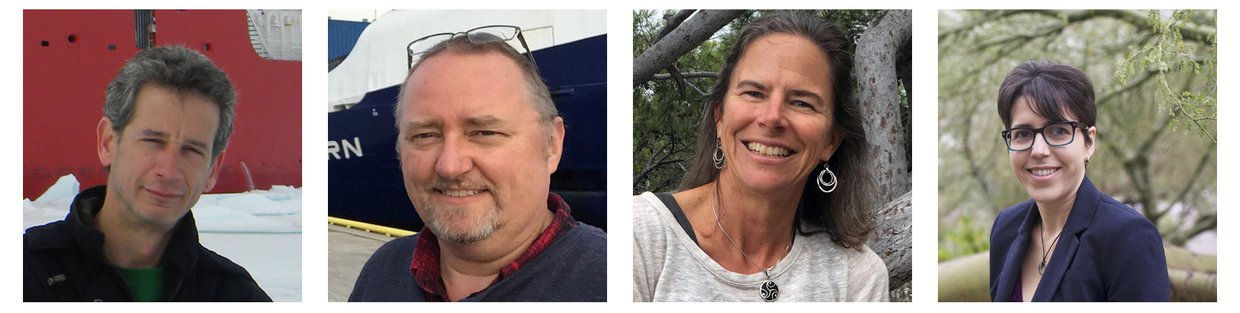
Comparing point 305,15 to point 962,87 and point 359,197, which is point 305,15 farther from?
point 962,87

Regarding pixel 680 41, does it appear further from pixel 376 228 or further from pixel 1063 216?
pixel 1063 216

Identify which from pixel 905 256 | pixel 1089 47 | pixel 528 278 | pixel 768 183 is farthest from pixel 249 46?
pixel 1089 47

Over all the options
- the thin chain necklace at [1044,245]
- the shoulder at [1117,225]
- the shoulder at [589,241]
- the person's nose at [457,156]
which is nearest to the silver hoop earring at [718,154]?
the shoulder at [589,241]

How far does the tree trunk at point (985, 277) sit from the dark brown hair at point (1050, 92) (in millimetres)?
632

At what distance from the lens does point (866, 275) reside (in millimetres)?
6215

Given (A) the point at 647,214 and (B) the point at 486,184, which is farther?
(A) the point at 647,214

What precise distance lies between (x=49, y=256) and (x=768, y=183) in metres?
3.17

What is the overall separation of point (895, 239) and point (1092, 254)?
86cm

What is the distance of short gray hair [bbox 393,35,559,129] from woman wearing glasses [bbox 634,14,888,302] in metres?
0.55

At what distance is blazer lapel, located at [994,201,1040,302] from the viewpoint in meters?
6.28

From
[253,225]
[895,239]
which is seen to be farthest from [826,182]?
[253,225]

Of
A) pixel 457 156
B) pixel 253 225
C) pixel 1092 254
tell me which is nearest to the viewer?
pixel 457 156

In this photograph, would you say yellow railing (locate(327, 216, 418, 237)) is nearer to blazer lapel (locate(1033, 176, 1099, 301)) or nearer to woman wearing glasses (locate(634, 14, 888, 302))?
woman wearing glasses (locate(634, 14, 888, 302))

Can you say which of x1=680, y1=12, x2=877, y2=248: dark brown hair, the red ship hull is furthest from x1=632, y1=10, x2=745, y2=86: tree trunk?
the red ship hull
